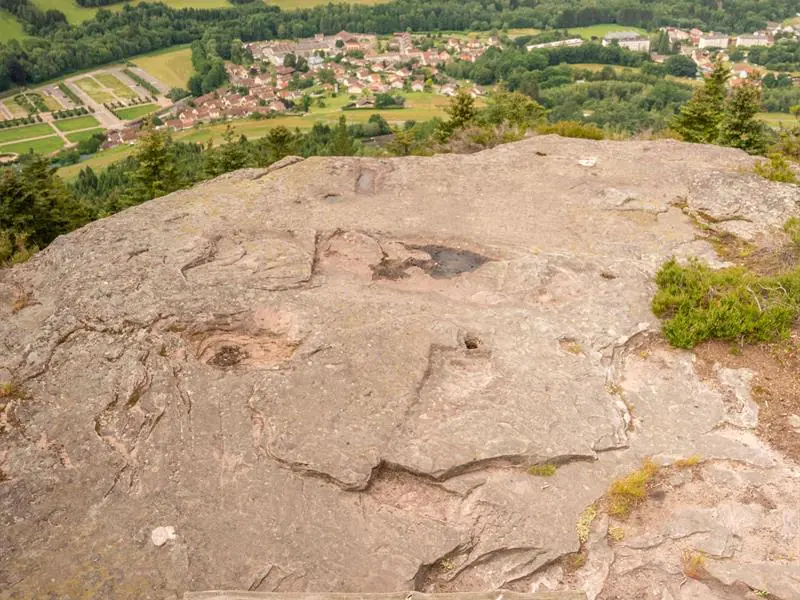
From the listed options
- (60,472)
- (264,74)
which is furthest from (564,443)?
(264,74)

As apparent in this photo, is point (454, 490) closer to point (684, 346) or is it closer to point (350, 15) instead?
point (684, 346)

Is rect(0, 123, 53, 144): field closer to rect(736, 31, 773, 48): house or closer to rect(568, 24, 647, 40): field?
rect(568, 24, 647, 40): field

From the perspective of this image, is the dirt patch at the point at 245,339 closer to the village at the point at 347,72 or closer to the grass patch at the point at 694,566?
the grass patch at the point at 694,566

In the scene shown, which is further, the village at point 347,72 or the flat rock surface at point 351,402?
the village at point 347,72

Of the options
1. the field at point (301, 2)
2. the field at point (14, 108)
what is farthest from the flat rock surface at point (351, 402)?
the field at point (301, 2)

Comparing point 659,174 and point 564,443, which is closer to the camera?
point 564,443

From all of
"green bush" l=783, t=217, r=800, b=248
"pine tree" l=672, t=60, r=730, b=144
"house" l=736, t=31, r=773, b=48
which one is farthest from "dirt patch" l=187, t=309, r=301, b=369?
"house" l=736, t=31, r=773, b=48
